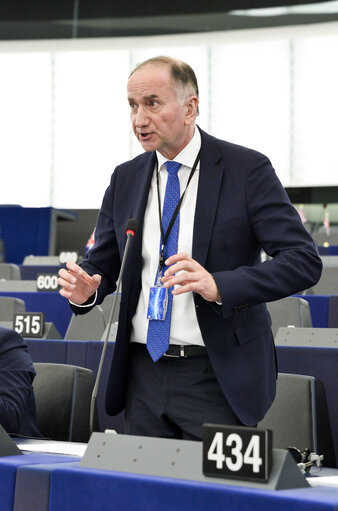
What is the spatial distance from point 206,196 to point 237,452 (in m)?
0.79

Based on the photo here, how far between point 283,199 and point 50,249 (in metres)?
12.3

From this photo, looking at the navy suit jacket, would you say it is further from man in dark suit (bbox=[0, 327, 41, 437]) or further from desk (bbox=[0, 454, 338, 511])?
man in dark suit (bbox=[0, 327, 41, 437])

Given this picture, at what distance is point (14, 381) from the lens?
9.17 feet

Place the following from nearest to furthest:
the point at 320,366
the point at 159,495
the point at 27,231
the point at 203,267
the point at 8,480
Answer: the point at 159,495
the point at 8,480
the point at 203,267
the point at 320,366
the point at 27,231

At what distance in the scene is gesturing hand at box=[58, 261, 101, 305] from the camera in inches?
76.7

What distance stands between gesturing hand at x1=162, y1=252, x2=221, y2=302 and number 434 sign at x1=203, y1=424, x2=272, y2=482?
1.46ft

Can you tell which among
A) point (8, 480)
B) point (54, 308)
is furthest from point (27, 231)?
Answer: point (8, 480)

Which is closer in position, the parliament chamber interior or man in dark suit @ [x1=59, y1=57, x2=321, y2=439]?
man in dark suit @ [x1=59, y1=57, x2=321, y2=439]

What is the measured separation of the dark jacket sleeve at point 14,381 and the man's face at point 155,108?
107 cm

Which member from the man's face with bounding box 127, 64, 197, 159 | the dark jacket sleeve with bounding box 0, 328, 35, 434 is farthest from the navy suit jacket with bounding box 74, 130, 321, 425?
the dark jacket sleeve with bounding box 0, 328, 35, 434

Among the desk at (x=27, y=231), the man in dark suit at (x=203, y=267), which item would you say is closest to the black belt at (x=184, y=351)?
the man in dark suit at (x=203, y=267)

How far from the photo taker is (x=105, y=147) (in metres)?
14.0

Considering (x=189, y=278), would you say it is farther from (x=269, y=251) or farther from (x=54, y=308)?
(x=54, y=308)

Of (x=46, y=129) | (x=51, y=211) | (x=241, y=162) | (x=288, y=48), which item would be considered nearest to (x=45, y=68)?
(x=46, y=129)
